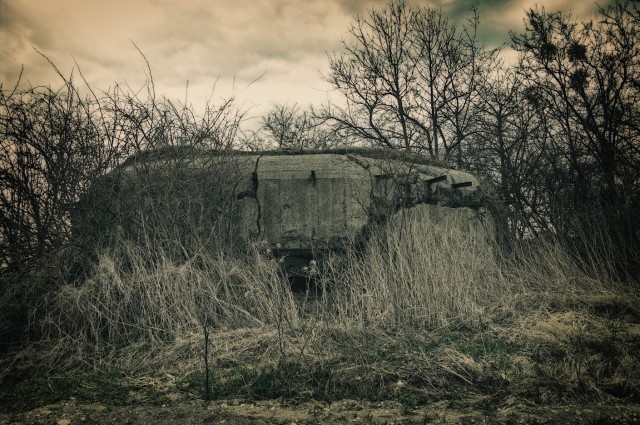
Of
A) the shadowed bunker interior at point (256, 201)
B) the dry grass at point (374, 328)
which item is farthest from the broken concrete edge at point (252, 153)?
→ the dry grass at point (374, 328)

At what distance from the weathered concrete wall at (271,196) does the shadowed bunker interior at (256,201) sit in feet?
0.04

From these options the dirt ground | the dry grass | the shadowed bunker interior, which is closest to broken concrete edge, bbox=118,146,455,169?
the shadowed bunker interior

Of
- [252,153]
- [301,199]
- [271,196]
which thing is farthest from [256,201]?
[252,153]

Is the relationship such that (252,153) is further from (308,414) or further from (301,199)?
(308,414)

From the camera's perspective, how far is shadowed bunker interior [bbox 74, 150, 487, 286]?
182 inches

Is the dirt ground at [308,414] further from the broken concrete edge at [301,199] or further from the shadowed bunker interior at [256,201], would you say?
the broken concrete edge at [301,199]

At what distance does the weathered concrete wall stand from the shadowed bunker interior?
1cm

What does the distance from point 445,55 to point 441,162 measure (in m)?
6.04

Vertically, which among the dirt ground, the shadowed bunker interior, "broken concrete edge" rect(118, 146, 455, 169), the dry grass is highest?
"broken concrete edge" rect(118, 146, 455, 169)

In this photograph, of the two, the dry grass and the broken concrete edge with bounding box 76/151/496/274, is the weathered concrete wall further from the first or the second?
the dry grass

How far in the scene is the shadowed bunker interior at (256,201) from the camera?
4.62m

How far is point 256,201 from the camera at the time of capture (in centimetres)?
521

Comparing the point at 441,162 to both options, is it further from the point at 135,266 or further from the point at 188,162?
the point at 135,266

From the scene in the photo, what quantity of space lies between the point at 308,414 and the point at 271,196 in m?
3.19
